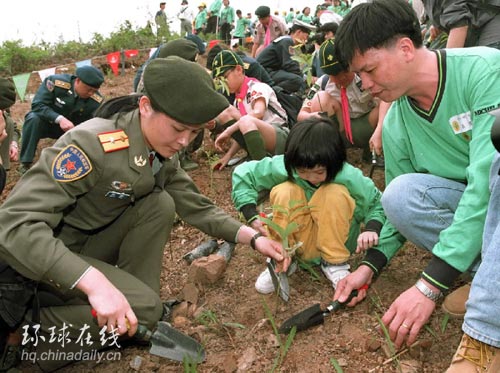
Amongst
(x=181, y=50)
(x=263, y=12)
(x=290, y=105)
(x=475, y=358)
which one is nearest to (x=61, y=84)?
(x=181, y=50)

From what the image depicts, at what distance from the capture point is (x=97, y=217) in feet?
6.71

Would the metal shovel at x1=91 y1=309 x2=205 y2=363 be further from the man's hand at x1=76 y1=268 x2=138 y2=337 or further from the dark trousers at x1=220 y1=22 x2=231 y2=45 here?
the dark trousers at x1=220 y1=22 x2=231 y2=45

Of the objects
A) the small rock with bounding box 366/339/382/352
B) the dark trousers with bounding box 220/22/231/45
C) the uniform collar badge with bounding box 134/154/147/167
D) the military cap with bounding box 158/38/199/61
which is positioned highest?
the uniform collar badge with bounding box 134/154/147/167

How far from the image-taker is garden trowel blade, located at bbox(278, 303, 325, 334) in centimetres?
197

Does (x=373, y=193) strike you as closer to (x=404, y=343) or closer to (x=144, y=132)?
(x=404, y=343)

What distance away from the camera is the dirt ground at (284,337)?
183 centimetres

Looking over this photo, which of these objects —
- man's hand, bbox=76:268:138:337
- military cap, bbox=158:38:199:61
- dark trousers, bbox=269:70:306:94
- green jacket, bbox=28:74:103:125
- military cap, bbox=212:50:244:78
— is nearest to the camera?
man's hand, bbox=76:268:138:337

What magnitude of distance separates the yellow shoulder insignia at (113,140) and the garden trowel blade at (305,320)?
96 cm

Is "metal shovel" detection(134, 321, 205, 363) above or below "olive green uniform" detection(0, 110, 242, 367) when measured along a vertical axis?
below

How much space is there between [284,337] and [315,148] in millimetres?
812

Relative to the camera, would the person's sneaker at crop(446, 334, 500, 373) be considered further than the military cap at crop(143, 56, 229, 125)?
No

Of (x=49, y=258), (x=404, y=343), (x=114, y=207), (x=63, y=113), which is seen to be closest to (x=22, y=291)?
(x=49, y=258)

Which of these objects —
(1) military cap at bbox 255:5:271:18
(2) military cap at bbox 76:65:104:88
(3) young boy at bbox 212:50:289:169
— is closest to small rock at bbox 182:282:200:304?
(3) young boy at bbox 212:50:289:169

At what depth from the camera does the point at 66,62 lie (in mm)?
10758
